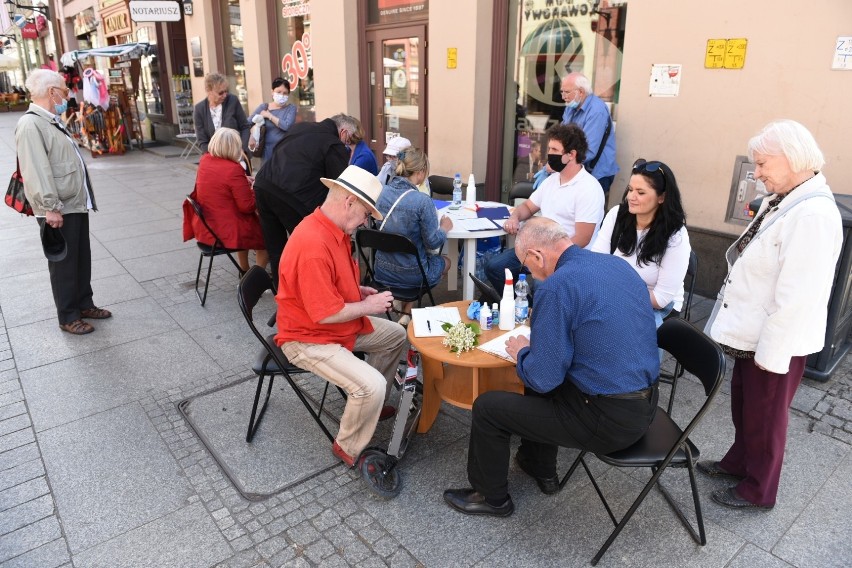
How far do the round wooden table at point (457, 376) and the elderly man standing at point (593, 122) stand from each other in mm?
2846

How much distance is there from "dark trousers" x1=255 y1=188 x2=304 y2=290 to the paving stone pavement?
39.1 inches

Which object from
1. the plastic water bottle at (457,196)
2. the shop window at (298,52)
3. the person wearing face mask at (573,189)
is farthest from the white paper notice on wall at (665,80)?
the shop window at (298,52)

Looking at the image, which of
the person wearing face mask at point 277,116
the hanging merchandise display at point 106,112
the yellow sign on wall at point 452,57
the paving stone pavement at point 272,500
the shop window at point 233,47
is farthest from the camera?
the hanging merchandise display at point 106,112

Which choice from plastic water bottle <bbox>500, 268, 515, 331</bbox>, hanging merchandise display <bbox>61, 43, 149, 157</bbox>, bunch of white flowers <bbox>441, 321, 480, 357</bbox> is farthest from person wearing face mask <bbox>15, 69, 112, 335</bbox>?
hanging merchandise display <bbox>61, 43, 149, 157</bbox>

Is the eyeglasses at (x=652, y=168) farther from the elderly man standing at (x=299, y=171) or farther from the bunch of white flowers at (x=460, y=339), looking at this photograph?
the elderly man standing at (x=299, y=171)

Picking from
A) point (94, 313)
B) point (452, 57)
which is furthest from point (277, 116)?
point (94, 313)

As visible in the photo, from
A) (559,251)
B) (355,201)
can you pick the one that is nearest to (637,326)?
(559,251)

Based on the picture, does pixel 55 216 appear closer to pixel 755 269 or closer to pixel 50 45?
pixel 755 269

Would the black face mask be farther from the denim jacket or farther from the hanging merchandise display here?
the hanging merchandise display

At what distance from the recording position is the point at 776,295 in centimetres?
243

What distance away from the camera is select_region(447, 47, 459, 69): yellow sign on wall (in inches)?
277

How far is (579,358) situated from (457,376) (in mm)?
880

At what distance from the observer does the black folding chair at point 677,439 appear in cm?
237

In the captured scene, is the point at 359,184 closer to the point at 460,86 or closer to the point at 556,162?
the point at 556,162
